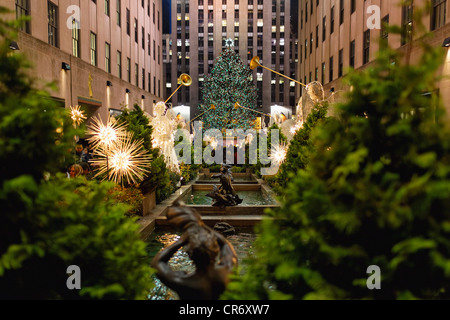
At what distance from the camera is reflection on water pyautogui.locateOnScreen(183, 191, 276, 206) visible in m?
15.1

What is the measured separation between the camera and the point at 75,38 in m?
21.9

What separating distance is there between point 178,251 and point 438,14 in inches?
627

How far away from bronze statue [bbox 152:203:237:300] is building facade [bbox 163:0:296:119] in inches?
2789

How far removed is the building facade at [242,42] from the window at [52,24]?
53.9m

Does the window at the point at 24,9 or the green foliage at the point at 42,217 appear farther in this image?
the window at the point at 24,9

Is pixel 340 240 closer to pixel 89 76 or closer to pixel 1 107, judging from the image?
pixel 1 107

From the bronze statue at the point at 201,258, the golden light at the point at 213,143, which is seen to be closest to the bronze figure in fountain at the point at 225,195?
the bronze statue at the point at 201,258

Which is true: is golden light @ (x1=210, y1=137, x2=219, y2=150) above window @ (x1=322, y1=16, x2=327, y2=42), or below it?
below

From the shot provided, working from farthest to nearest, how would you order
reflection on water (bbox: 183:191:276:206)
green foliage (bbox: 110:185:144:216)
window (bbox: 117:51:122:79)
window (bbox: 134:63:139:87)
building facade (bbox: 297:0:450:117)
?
window (bbox: 134:63:139:87)
window (bbox: 117:51:122:79)
reflection on water (bbox: 183:191:276:206)
building facade (bbox: 297:0:450:117)
green foliage (bbox: 110:185:144:216)

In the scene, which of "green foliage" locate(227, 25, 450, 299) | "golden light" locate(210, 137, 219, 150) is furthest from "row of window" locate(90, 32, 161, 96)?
"green foliage" locate(227, 25, 450, 299)

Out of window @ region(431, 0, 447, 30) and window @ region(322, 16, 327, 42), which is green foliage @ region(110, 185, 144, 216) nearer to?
window @ region(431, 0, 447, 30)

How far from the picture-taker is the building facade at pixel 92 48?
1716 cm

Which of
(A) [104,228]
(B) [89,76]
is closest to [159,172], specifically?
(A) [104,228]

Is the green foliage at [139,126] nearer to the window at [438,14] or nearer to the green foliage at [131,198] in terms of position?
the green foliage at [131,198]
